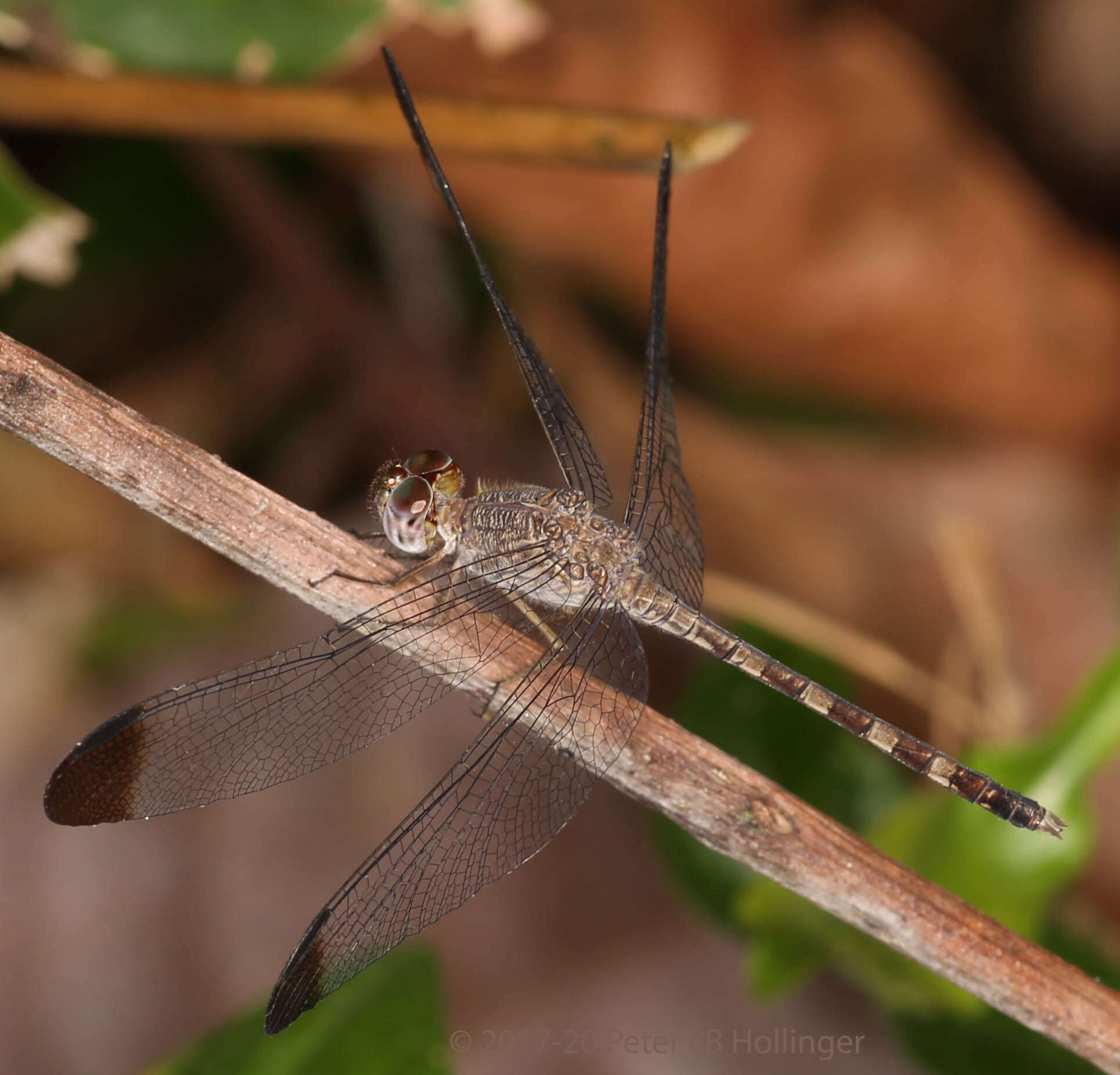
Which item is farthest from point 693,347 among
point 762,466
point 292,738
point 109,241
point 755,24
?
point 292,738

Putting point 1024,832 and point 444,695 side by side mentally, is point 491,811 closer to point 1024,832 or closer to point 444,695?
point 444,695

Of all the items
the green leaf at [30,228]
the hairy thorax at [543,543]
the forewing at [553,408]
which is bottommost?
the green leaf at [30,228]

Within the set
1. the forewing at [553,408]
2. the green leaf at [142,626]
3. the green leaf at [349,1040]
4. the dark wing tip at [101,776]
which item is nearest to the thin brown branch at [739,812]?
the dark wing tip at [101,776]

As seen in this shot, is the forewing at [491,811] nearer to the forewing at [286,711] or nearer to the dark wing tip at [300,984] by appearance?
the dark wing tip at [300,984]

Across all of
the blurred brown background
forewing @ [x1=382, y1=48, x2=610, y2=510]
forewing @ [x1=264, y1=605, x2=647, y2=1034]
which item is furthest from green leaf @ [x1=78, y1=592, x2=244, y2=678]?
forewing @ [x1=264, y1=605, x2=647, y2=1034]

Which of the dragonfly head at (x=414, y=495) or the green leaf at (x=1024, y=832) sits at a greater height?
the green leaf at (x=1024, y=832)

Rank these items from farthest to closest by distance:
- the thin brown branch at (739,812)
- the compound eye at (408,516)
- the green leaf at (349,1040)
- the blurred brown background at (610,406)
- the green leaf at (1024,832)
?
the blurred brown background at (610,406), the compound eye at (408,516), the green leaf at (1024,832), the green leaf at (349,1040), the thin brown branch at (739,812)

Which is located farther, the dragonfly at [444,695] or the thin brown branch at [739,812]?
the dragonfly at [444,695]

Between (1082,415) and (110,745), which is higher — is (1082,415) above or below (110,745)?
above

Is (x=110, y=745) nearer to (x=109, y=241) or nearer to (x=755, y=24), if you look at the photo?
(x=109, y=241)
